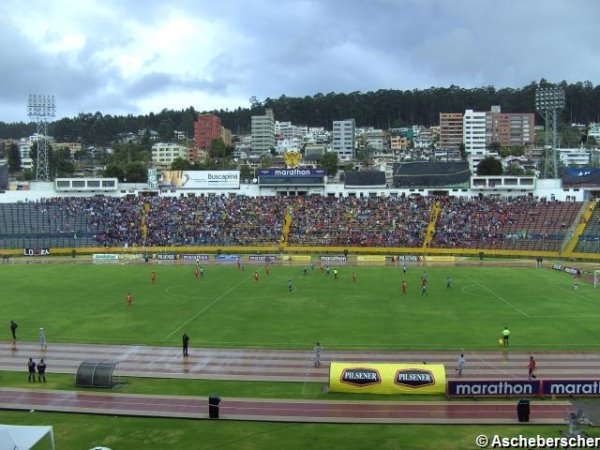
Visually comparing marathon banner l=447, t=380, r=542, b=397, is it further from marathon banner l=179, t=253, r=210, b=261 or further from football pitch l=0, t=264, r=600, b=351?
marathon banner l=179, t=253, r=210, b=261

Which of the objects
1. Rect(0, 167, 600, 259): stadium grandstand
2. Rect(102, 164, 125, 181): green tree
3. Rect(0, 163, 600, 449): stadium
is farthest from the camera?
Rect(102, 164, 125, 181): green tree

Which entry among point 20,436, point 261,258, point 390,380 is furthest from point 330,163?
point 20,436

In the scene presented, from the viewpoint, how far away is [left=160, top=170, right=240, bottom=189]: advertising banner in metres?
112

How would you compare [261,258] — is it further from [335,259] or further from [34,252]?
[34,252]

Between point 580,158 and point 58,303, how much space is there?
581 feet

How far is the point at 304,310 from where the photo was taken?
46531 millimetres

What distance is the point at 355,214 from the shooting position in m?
101

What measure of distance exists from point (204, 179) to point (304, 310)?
7012 centimetres

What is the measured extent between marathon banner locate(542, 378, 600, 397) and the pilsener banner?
4456 millimetres

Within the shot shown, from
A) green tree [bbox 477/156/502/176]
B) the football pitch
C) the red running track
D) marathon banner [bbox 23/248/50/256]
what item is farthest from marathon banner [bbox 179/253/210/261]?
green tree [bbox 477/156/502/176]

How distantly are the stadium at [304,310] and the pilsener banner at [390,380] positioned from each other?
85 millimetres

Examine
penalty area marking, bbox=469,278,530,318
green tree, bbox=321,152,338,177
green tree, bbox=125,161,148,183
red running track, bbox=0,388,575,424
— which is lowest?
penalty area marking, bbox=469,278,530,318

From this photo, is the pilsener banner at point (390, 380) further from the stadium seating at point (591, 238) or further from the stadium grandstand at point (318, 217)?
the stadium seating at point (591, 238)

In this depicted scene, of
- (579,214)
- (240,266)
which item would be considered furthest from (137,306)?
(579,214)
